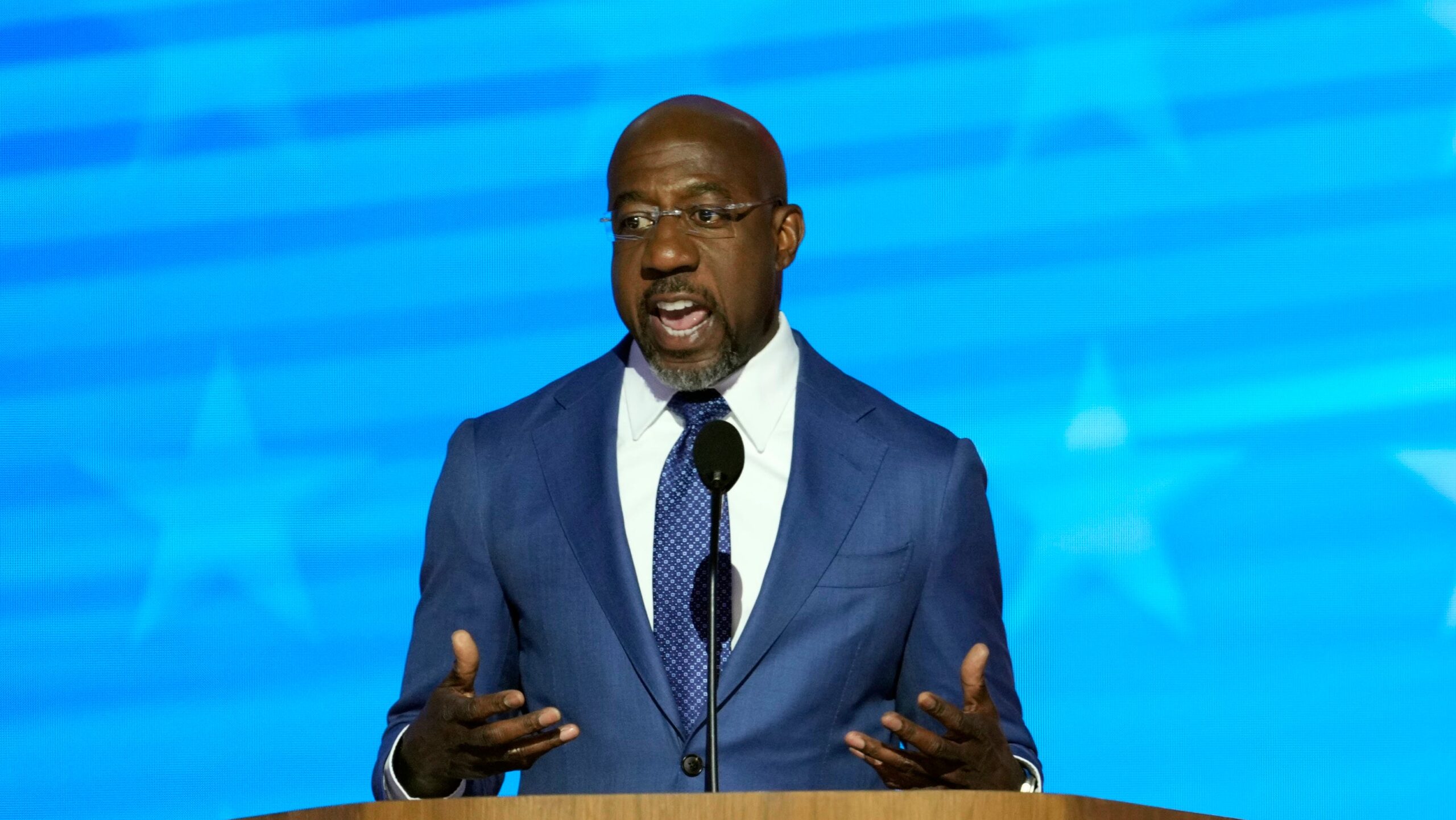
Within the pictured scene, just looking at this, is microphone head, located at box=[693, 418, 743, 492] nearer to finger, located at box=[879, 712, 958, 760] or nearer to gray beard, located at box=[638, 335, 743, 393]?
finger, located at box=[879, 712, 958, 760]

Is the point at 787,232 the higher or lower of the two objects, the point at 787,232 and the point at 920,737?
the higher

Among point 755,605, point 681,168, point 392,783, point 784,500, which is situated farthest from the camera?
point 681,168

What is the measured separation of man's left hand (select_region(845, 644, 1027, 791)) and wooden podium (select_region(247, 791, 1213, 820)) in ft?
0.73

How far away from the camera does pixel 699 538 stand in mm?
2881

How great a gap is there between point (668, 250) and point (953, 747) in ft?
3.07

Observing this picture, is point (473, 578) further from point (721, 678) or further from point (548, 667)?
point (721, 678)

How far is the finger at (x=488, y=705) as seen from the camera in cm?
221

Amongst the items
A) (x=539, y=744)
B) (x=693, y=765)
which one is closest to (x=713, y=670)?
(x=539, y=744)

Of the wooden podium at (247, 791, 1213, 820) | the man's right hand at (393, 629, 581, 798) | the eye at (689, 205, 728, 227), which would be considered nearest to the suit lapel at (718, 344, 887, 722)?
the eye at (689, 205, 728, 227)

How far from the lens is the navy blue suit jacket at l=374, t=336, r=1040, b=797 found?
2.80m

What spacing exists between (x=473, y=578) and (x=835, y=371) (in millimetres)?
616

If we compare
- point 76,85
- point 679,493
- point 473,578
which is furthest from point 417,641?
point 76,85

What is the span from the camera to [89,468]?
159 inches

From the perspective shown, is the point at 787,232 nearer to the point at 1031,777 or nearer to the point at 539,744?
the point at 1031,777
